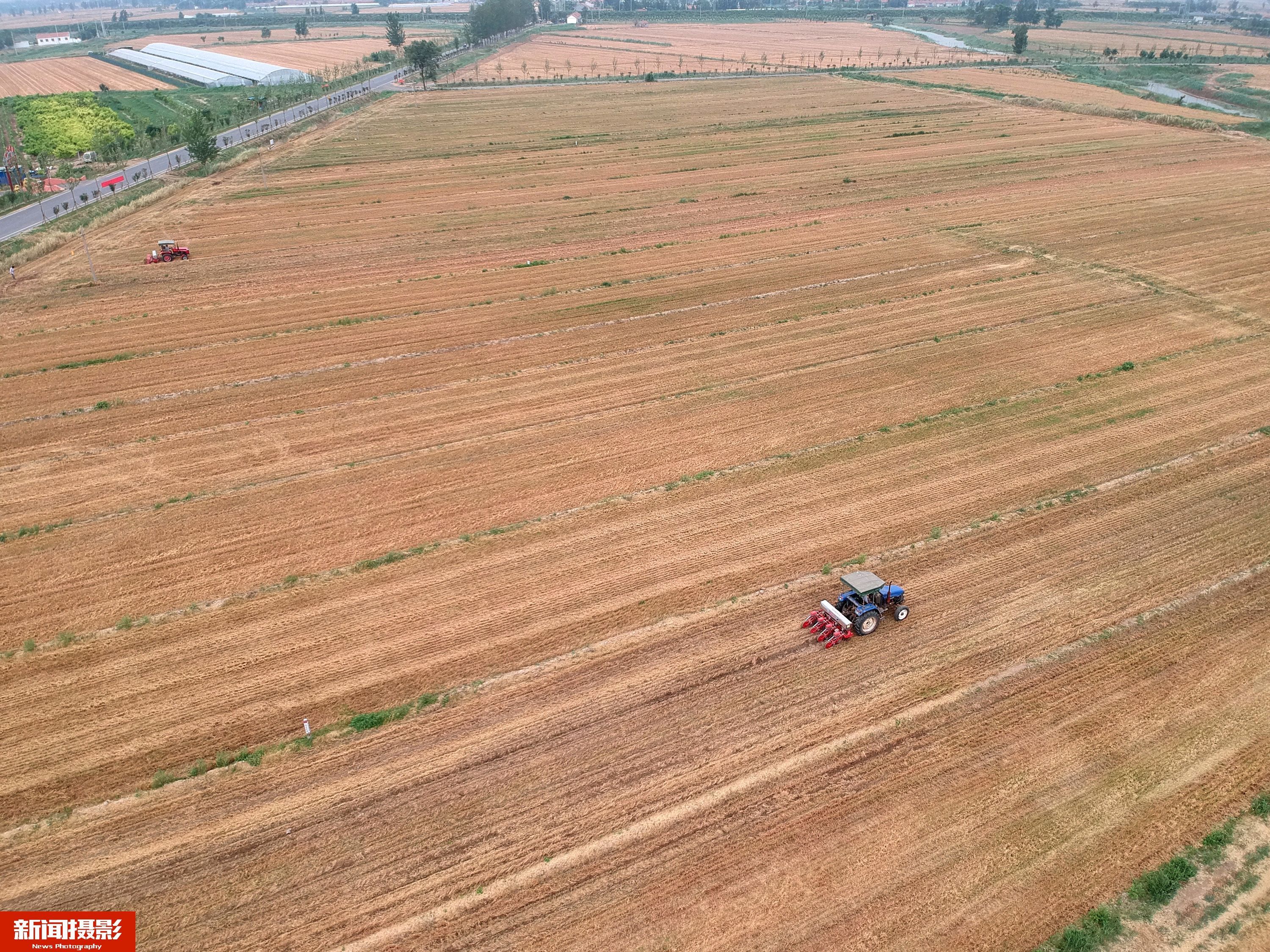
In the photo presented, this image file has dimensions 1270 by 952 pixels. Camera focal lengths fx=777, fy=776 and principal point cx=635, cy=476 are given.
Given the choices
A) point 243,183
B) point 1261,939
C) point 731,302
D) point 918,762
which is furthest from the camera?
point 243,183

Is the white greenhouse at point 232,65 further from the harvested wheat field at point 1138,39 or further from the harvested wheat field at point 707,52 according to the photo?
the harvested wheat field at point 1138,39

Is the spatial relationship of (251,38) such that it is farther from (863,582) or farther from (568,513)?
(863,582)

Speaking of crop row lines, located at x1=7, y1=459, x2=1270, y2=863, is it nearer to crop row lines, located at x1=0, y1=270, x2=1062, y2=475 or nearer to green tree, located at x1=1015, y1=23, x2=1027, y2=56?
crop row lines, located at x1=0, y1=270, x2=1062, y2=475

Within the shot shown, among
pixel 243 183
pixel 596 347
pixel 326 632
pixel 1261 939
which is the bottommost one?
pixel 1261 939

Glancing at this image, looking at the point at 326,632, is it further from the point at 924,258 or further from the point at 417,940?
the point at 924,258

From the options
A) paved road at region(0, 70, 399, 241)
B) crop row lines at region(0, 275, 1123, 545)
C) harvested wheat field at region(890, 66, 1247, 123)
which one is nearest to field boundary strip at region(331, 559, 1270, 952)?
crop row lines at region(0, 275, 1123, 545)

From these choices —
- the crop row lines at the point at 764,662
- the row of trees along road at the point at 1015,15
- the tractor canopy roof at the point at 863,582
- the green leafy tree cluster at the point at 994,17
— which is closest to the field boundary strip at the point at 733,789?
the crop row lines at the point at 764,662

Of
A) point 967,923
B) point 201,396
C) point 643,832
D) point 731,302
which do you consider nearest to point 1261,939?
point 967,923
